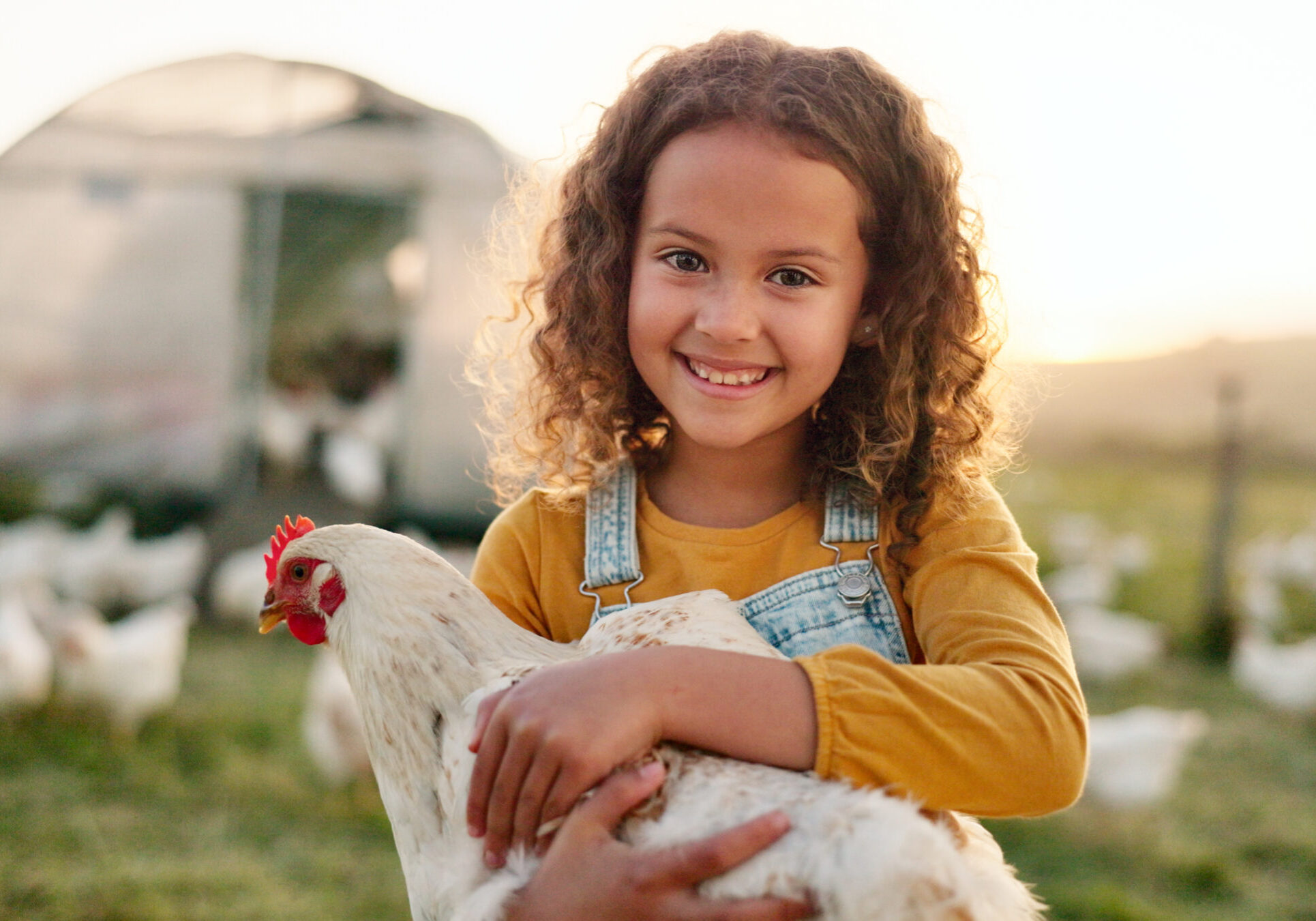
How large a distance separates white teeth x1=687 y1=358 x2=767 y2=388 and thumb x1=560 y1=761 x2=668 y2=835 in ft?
1.93

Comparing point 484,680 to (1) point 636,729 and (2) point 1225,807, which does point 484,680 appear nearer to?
(1) point 636,729

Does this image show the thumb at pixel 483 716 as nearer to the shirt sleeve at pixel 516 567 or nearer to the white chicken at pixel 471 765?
the white chicken at pixel 471 765

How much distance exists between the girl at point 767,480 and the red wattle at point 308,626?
29cm

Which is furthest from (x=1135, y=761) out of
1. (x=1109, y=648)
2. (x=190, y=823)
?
(x=190, y=823)

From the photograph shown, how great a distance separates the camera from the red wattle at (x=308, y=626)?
4.72 feet

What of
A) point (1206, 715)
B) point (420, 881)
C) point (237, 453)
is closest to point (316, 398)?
point (237, 453)

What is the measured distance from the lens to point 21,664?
407cm

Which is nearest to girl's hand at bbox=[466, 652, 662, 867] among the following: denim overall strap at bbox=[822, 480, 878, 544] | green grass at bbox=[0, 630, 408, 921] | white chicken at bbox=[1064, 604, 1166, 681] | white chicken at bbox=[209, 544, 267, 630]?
denim overall strap at bbox=[822, 480, 878, 544]

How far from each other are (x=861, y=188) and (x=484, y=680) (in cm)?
89

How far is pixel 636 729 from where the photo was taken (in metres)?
1.03

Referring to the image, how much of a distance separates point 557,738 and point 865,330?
855mm

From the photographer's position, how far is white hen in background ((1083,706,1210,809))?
3650mm

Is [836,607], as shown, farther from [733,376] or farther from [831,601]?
[733,376]

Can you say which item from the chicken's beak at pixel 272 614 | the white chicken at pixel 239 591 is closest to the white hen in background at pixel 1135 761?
Answer: the chicken's beak at pixel 272 614
